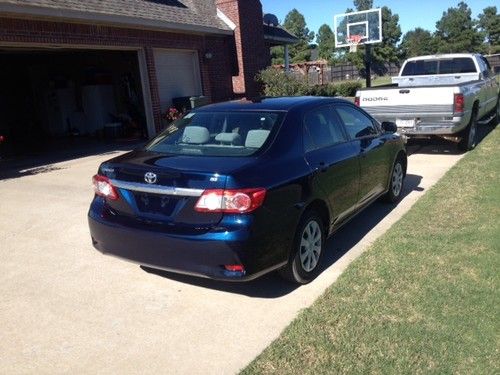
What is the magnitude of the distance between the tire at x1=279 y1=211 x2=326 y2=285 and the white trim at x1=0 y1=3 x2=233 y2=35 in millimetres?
8143

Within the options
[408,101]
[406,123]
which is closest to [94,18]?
[408,101]

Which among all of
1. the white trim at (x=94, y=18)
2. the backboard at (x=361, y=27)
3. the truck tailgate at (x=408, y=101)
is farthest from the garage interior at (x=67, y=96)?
the backboard at (x=361, y=27)

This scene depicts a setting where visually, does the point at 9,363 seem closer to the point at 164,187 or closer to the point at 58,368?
the point at 58,368

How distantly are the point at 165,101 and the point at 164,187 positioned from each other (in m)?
11.3

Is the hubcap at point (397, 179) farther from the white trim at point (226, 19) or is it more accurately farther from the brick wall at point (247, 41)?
the white trim at point (226, 19)

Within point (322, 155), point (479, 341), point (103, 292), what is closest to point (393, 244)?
point (322, 155)

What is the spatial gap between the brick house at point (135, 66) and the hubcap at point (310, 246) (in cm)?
926

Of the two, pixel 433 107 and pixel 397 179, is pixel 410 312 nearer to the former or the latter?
pixel 397 179

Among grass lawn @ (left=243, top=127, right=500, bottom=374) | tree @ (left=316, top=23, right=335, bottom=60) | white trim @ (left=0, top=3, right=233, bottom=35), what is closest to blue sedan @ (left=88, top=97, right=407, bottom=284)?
grass lawn @ (left=243, top=127, right=500, bottom=374)

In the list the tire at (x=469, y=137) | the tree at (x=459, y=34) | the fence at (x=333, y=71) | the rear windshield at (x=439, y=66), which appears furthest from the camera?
the tree at (x=459, y=34)

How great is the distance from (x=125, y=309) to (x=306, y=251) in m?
1.59

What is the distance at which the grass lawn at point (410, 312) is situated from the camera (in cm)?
304

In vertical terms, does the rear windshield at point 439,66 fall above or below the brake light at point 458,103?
above

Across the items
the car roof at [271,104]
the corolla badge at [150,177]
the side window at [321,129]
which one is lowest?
the corolla badge at [150,177]
